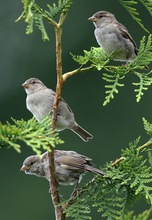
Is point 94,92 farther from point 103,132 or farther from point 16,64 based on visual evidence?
point 16,64

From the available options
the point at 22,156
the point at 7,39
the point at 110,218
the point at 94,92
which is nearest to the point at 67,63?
the point at 94,92

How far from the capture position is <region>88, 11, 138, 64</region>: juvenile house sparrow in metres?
3.44

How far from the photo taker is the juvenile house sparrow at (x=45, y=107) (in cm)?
361

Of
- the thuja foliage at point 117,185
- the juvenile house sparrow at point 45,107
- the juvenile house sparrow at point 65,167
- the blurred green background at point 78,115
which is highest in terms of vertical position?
the blurred green background at point 78,115

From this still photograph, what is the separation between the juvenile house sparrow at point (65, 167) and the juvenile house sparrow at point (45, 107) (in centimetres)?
29

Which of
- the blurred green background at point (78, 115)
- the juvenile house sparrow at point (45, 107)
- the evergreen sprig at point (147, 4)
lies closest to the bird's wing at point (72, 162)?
the juvenile house sparrow at point (45, 107)

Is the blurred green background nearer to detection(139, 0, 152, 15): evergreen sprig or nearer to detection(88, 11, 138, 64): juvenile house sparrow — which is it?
detection(88, 11, 138, 64): juvenile house sparrow

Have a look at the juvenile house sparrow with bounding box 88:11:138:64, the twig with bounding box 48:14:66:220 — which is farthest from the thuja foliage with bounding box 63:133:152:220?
the juvenile house sparrow with bounding box 88:11:138:64

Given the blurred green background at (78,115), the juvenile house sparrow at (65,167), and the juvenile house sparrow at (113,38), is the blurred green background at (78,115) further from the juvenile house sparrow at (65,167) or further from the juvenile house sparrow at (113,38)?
the juvenile house sparrow at (65,167)

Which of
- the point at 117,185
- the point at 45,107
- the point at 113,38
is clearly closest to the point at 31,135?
the point at 117,185

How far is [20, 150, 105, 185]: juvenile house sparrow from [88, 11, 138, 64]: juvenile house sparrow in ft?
1.53

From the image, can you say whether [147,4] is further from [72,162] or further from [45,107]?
[45,107]

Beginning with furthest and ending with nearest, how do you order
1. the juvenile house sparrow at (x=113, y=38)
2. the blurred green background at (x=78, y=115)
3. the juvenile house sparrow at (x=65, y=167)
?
the blurred green background at (x=78, y=115) < the juvenile house sparrow at (x=113, y=38) < the juvenile house sparrow at (x=65, y=167)

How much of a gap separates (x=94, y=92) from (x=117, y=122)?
1.45 ft
